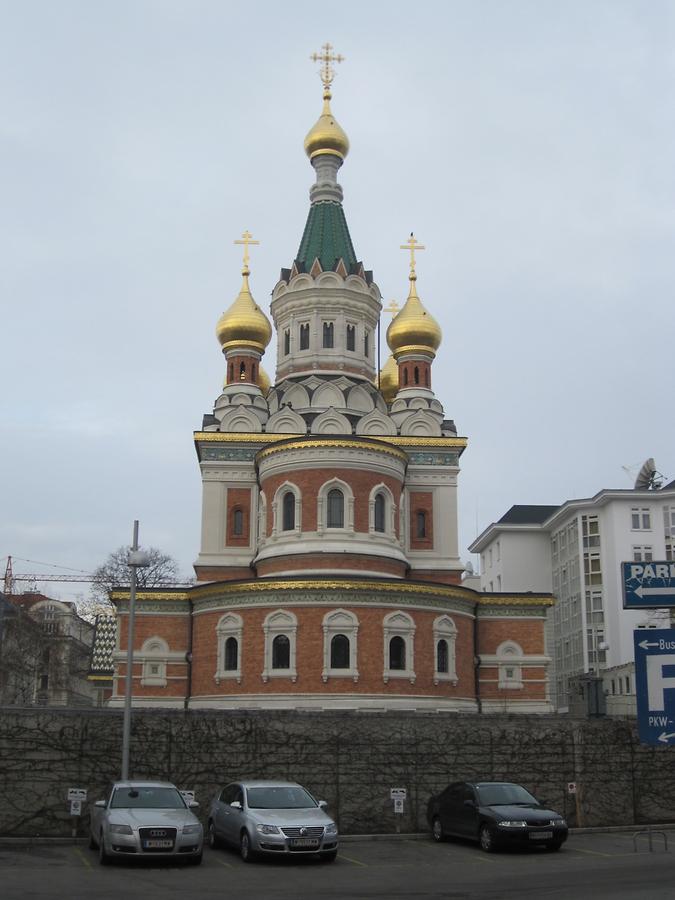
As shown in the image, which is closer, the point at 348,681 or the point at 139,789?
the point at 139,789

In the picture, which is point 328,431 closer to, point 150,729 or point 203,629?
point 203,629

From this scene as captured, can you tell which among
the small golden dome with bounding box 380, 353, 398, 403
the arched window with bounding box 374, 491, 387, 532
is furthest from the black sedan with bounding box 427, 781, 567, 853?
the small golden dome with bounding box 380, 353, 398, 403

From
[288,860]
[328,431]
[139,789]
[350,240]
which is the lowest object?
[288,860]

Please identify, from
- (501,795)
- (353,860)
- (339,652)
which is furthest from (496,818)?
(339,652)

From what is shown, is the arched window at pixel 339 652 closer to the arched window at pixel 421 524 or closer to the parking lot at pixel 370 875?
the arched window at pixel 421 524

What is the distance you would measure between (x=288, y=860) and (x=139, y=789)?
2.54 meters

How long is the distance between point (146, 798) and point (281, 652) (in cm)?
1845

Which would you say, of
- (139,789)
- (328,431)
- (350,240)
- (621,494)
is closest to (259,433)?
(328,431)

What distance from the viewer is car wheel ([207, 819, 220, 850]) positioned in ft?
54.2

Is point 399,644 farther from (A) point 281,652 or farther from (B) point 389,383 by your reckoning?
(B) point 389,383

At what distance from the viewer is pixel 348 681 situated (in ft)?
109

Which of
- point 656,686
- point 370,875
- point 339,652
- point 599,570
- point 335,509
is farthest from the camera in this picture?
point 599,570

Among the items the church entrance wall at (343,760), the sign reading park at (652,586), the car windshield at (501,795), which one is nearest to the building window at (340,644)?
the church entrance wall at (343,760)

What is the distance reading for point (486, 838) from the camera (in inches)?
631
